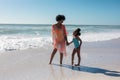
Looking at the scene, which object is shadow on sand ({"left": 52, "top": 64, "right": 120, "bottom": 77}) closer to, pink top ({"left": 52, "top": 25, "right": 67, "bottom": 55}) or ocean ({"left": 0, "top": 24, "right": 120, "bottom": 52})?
pink top ({"left": 52, "top": 25, "right": 67, "bottom": 55})

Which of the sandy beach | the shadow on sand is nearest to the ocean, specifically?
the sandy beach

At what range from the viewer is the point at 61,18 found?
24.5 feet

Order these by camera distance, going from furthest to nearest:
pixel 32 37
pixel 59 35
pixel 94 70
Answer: pixel 32 37 → pixel 59 35 → pixel 94 70

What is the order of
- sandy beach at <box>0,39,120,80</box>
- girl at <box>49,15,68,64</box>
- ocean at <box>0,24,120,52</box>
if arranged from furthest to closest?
ocean at <box>0,24,120,52</box>
girl at <box>49,15,68,64</box>
sandy beach at <box>0,39,120,80</box>

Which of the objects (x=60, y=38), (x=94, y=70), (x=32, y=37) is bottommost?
(x=32, y=37)

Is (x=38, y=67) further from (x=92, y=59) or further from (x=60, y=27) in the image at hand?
(x=92, y=59)

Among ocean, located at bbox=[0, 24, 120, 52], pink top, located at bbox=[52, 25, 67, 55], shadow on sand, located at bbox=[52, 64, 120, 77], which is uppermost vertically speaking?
pink top, located at bbox=[52, 25, 67, 55]

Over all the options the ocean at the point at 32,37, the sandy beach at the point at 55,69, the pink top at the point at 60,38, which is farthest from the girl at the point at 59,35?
the ocean at the point at 32,37

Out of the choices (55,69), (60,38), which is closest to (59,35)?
(60,38)

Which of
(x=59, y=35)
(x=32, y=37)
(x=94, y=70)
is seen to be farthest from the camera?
(x=32, y=37)

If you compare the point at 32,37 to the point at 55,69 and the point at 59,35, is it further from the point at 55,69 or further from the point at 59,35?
the point at 55,69

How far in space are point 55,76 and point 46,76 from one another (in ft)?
0.74

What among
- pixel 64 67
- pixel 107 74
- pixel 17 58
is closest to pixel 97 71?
pixel 107 74

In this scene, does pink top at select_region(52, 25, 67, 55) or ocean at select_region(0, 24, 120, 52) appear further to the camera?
ocean at select_region(0, 24, 120, 52)
